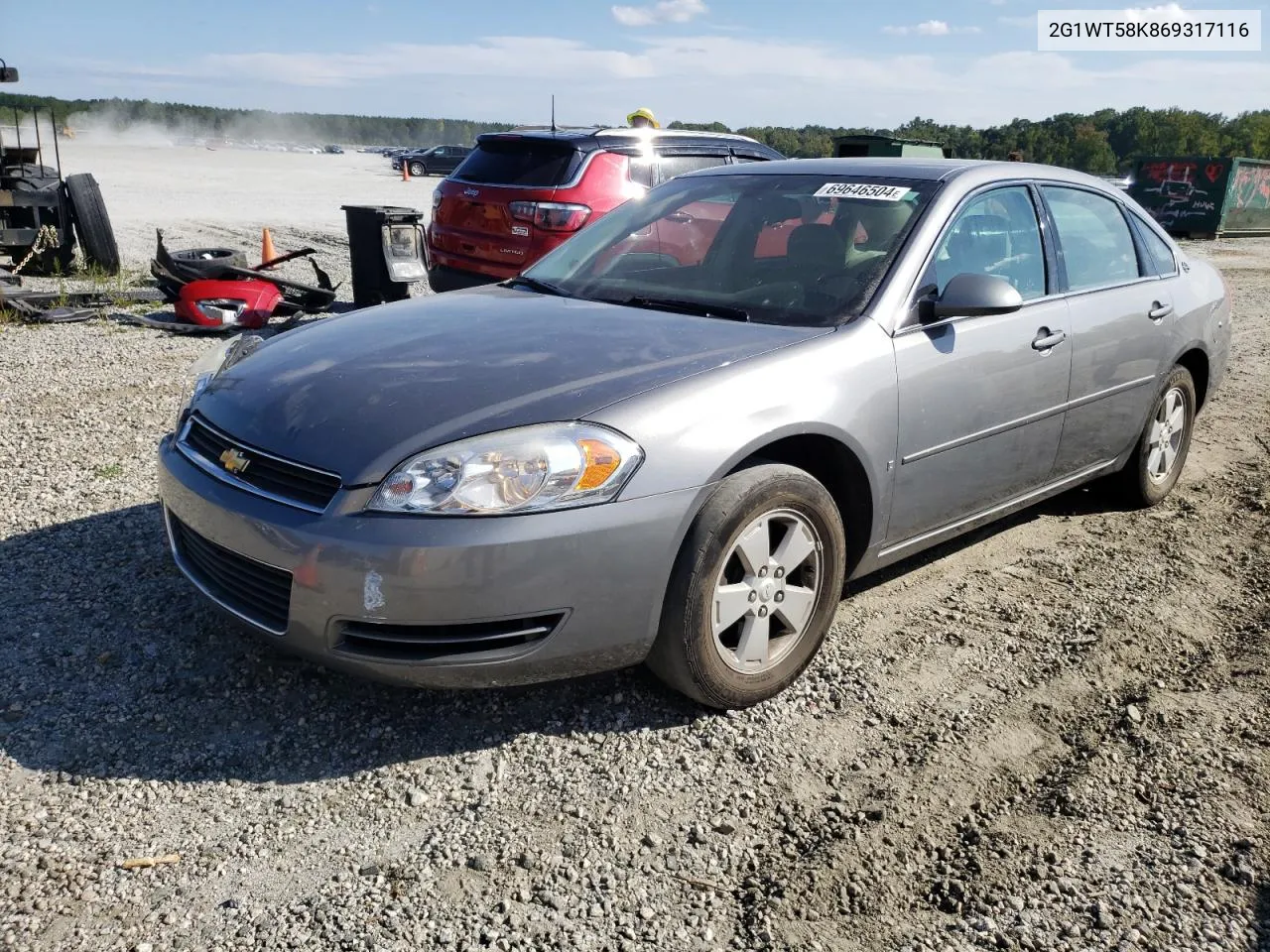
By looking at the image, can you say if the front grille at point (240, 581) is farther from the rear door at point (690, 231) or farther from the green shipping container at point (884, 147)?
the green shipping container at point (884, 147)

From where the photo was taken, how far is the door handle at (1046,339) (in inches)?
156

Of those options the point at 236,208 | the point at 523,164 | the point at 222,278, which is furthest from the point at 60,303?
the point at 236,208

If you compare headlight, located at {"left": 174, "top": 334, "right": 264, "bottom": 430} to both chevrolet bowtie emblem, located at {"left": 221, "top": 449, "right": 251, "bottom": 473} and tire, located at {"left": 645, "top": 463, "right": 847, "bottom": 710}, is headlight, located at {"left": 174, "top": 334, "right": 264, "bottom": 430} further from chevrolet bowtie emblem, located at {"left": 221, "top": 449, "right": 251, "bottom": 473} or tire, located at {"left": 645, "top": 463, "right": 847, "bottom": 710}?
tire, located at {"left": 645, "top": 463, "right": 847, "bottom": 710}

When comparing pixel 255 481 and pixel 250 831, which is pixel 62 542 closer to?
pixel 255 481

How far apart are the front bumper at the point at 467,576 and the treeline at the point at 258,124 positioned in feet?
253

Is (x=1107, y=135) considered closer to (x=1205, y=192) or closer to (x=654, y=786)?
(x=1205, y=192)

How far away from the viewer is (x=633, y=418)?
9.27ft

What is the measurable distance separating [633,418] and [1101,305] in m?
2.54

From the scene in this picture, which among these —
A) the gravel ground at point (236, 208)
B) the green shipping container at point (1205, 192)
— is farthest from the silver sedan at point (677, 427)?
the green shipping container at point (1205, 192)

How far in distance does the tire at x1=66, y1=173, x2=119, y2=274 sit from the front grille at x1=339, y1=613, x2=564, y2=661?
10.0m

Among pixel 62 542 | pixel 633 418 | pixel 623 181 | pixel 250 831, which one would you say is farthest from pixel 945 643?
pixel 623 181

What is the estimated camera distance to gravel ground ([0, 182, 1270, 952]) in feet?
7.64

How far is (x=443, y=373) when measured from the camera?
3.11 m

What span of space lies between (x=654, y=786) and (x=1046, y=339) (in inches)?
91.9
